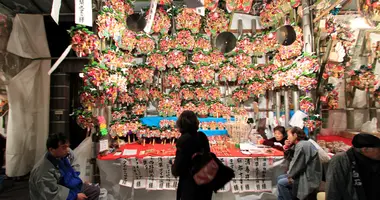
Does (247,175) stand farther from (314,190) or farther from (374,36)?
(374,36)

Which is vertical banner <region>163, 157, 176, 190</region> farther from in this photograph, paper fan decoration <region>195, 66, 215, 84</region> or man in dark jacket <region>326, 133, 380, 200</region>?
man in dark jacket <region>326, 133, 380, 200</region>

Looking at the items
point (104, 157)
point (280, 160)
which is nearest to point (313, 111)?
point (280, 160)

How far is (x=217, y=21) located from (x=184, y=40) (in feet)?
2.68

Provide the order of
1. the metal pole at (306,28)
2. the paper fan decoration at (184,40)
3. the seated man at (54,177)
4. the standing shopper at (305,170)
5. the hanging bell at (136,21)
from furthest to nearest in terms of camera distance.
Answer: the paper fan decoration at (184,40)
the metal pole at (306,28)
the hanging bell at (136,21)
the standing shopper at (305,170)
the seated man at (54,177)

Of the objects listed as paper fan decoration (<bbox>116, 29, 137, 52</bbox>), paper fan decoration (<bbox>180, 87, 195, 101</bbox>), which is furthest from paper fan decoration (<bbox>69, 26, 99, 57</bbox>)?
paper fan decoration (<bbox>180, 87, 195, 101</bbox>)

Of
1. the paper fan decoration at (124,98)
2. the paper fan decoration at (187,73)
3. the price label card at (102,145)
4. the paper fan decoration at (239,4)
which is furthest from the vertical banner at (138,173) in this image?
the paper fan decoration at (239,4)

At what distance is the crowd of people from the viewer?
193 cm

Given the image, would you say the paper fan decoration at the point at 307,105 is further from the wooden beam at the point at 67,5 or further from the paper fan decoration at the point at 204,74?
the wooden beam at the point at 67,5

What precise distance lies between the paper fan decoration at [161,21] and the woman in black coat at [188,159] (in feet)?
9.79

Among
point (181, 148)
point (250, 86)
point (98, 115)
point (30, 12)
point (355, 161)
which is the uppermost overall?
point (30, 12)

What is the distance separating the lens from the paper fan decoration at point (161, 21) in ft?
14.4

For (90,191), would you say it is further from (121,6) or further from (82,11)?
(121,6)

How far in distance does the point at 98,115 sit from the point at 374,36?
18.0 ft

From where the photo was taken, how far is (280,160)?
3.32 metres
